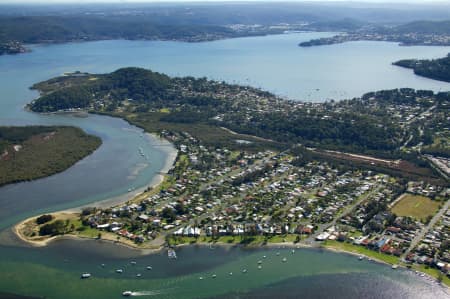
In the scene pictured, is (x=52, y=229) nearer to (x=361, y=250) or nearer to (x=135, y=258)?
(x=135, y=258)

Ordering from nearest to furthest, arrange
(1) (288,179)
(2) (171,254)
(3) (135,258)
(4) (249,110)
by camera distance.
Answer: (3) (135,258) → (2) (171,254) → (1) (288,179) → (4) (249,110)

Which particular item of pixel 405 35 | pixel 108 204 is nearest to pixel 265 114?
pixel 108 204

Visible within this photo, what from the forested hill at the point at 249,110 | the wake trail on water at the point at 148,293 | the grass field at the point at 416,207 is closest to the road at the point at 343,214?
the grass field at the point at 416,207

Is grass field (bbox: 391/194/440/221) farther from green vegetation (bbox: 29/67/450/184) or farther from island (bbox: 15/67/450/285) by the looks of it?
green vegetation (bbox: 29/67/450/184)

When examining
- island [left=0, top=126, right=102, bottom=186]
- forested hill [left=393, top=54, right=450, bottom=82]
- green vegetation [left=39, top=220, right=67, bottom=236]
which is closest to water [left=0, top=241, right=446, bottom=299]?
green vegetation [left=39, top=220, right=67, bottom=236]

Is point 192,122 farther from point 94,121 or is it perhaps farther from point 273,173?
point 273,173

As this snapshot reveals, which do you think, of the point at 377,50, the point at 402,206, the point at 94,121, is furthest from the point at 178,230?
the point at 377,50
